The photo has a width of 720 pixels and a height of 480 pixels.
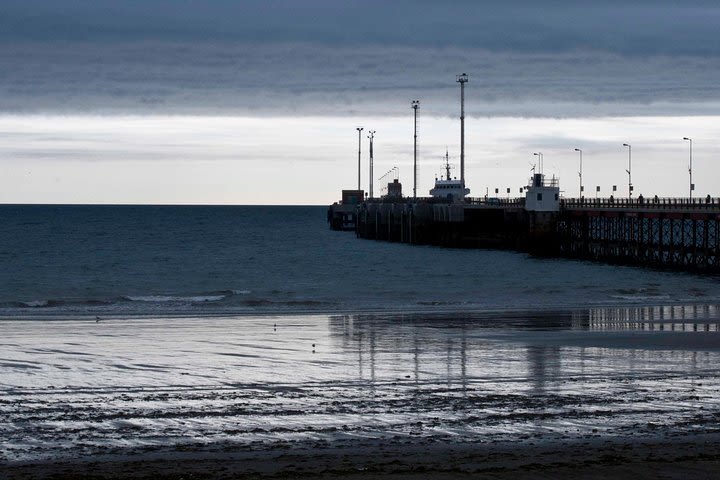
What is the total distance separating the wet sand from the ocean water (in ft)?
43.6

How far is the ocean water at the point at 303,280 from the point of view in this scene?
4609 cm

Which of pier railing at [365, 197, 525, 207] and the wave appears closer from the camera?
the wave

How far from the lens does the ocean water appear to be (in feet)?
151

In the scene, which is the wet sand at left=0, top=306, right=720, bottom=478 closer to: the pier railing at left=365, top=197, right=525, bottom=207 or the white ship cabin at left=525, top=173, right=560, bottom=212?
the white ship cabin at left=525, top=173, right=560, bottom=212

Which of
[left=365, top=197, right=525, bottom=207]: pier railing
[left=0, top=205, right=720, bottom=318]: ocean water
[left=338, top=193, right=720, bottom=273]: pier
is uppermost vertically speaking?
[left=365, top=197, right=525, bottom=207]: pier railing

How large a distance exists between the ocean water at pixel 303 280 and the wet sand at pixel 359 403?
13282mm

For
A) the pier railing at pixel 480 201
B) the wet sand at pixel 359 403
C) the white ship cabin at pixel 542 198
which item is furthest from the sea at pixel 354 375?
the pier railing at pixel 480 201

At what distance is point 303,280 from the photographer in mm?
69562

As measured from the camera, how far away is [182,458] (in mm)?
14727

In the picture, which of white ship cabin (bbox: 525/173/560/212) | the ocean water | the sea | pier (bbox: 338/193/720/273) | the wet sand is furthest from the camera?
white ship cabin (bbox: 525/173/560/212)

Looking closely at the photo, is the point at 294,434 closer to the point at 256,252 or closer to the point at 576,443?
the point at 576,443

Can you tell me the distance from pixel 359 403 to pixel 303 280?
50.7m

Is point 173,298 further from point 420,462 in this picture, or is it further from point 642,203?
point 642,203

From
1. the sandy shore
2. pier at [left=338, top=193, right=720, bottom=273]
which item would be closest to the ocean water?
pier at [left=338, top=193, right=720, bottom=273]
